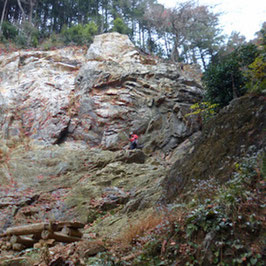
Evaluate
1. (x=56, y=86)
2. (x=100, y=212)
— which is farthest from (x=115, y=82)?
(x=100, y=212)

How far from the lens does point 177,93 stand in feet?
61.8

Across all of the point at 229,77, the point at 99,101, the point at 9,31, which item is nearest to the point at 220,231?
the point at 229,77

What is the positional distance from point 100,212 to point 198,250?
20.9 feet

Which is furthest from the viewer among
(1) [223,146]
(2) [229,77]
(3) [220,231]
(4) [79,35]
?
(4) [79,35]

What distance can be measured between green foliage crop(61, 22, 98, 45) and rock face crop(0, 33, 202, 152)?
19.1 feet

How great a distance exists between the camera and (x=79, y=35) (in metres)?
27.5

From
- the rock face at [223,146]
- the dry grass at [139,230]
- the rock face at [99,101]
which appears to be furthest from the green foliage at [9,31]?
the dry grass at [139,230]

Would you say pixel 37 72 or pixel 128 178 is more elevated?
pixel 37 72

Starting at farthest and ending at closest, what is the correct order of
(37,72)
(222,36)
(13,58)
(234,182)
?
(222,36), (13,58), (37,72), (234,182)

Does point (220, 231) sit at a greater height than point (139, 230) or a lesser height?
greater

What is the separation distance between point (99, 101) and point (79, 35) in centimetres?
1271

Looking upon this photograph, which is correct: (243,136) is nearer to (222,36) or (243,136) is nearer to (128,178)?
(128,178)

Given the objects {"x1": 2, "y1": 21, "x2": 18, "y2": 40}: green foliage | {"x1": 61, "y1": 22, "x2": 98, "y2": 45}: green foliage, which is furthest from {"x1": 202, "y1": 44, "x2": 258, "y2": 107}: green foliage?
{"x1": 2, "y1": 21, "x2": 18, "y2": 40}: green foliage

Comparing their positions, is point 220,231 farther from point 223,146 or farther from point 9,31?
point 9,31
